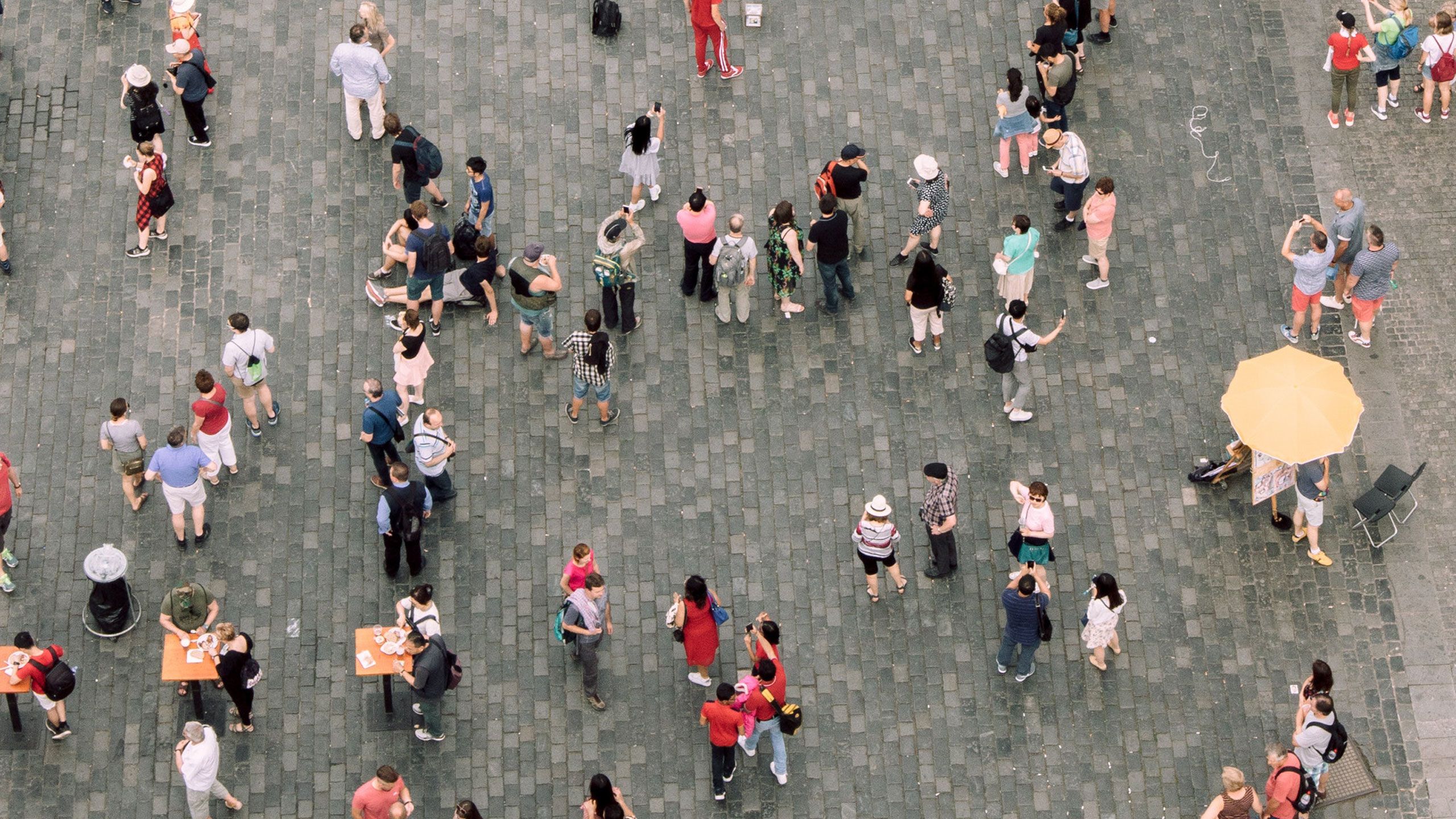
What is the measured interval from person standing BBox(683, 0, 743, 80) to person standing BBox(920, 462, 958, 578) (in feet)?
19.6

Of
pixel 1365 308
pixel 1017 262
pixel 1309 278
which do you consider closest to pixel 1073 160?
pixel 1017 262

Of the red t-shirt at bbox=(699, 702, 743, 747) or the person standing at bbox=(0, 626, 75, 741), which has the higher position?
the person standing at bbox=(0, 626, 75, 741)

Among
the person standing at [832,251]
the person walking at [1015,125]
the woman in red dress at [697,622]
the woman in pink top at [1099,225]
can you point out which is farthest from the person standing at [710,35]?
the woman in red dress at [697,622]

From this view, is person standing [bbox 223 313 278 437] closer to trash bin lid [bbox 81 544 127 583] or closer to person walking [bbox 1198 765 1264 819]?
trash bin lid [bbox 81 544 127 583]

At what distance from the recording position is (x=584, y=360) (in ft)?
65.6

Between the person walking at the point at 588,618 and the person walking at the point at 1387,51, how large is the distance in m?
11.4

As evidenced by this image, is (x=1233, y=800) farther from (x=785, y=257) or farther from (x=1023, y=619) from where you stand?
(x=785, y=257)

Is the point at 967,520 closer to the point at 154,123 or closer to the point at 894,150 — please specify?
the point at 894,150

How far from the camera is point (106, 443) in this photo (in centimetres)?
1955

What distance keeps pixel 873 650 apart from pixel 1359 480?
5.70 metres

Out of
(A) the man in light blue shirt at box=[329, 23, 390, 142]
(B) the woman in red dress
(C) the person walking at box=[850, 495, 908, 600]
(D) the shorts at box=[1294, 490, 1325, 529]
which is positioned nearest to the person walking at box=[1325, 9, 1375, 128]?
(D) the shorts at box=[1294, 490, 1325, 529]

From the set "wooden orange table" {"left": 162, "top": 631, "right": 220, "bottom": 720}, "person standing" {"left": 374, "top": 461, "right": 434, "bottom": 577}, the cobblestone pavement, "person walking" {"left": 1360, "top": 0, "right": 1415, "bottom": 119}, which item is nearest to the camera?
"wooden orange table" {"left": 162, "top": 631, "right": 220, "bottom": 720}

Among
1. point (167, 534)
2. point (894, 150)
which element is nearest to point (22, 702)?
point (167, 534)

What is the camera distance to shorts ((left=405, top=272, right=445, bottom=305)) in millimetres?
20984
